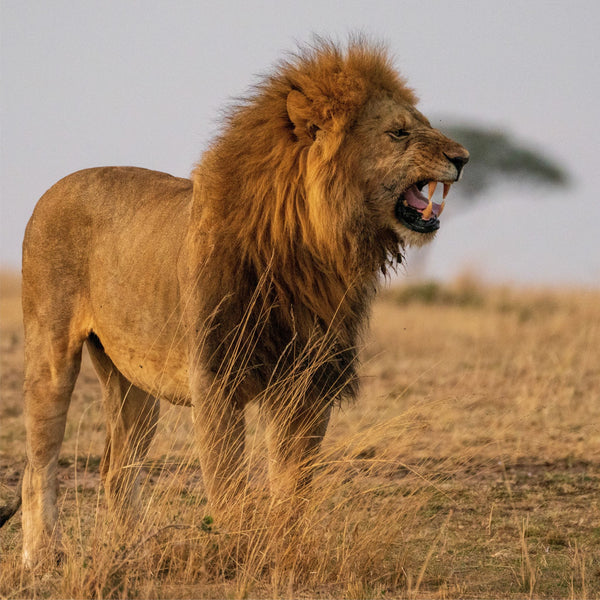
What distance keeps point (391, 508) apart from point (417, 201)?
1388 mm

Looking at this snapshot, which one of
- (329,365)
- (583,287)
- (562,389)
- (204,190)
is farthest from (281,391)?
(583,287)

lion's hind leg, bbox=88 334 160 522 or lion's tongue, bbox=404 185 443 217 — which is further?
lion's hind leg, bbox=88 334 160 522

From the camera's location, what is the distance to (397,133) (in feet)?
12.9

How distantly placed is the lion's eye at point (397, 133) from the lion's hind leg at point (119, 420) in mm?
1797

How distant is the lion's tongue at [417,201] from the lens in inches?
154

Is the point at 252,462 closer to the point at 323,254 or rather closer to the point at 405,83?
the point at 323,254

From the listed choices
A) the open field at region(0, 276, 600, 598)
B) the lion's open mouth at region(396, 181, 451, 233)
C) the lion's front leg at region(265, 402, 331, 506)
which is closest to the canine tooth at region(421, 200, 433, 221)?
the lion's open mouth at region(396, 181, 451, 233)

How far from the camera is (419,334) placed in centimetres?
1204

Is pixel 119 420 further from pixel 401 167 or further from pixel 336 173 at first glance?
pixel 401 167

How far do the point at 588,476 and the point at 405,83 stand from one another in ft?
9.84

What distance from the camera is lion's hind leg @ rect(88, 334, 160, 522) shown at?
486cm

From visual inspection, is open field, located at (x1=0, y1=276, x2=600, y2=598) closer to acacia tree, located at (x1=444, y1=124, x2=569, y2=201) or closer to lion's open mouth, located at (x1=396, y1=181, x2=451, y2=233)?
lion's open mouth, located at (x1=396, y1=181, x2=451, y2=233)

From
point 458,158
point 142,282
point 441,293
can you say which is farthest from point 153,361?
point 441,293

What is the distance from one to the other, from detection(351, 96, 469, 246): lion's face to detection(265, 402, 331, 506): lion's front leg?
796mm
